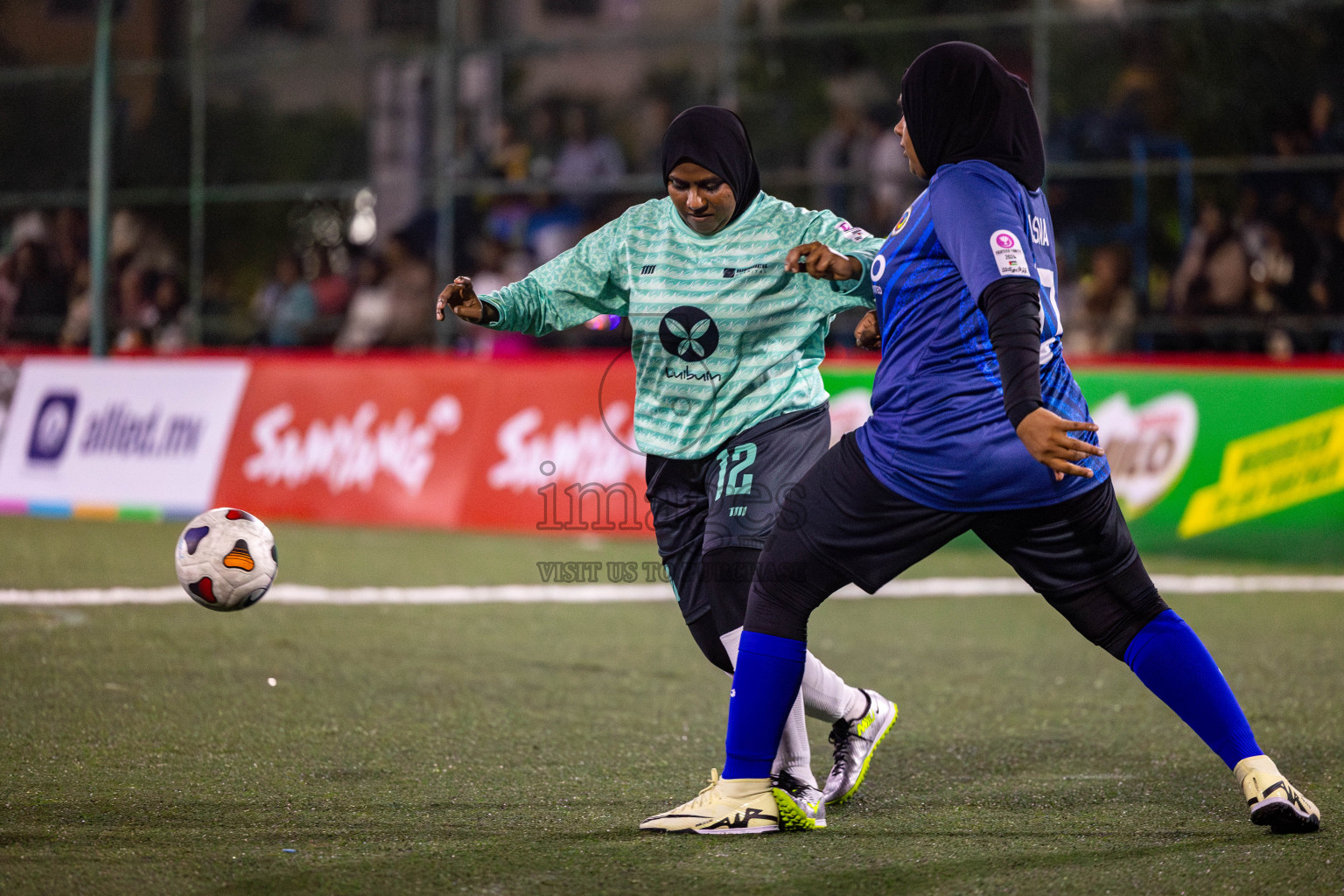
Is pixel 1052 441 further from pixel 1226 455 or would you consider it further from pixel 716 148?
pixel 1226 455

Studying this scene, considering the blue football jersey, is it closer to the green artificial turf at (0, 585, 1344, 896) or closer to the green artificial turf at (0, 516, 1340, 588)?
the green artificial turf at (0, 585, 1344, 896)

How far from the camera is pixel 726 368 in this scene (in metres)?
4.83

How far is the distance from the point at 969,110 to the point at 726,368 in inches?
42.6

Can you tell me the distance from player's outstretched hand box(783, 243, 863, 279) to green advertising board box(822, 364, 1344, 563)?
6709 mm

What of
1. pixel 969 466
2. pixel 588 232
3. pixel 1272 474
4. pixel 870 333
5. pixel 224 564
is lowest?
pixel 224 564

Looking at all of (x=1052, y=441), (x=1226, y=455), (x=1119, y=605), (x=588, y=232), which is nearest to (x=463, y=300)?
(x=1052, y=441)

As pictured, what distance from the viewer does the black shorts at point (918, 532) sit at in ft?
13.9

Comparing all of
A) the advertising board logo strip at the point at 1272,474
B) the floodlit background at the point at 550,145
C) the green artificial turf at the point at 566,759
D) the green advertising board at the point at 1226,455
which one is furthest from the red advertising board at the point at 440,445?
the floodlit background at the point at 550,145

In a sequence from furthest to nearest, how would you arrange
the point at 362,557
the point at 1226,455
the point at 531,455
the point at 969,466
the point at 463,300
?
1. the point at 531,455
2. the point at 1226,455
3. the point at 362,557
4. the point at 463,300
5. the point at 969,466

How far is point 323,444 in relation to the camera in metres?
12.5

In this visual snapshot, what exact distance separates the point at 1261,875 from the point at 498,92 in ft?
50.4

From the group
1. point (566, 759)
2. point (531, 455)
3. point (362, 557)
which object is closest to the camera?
point (566, 759)

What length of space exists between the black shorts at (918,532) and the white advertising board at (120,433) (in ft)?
29.7

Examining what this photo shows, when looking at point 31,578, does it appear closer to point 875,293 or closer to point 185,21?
point 875,293
